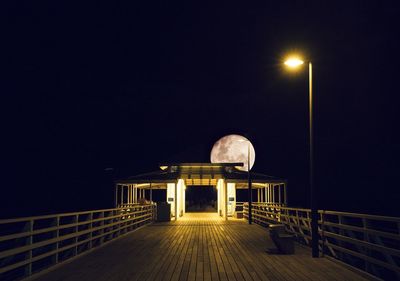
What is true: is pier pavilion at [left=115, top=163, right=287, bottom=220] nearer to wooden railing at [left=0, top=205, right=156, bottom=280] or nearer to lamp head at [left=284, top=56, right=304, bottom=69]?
wooden railing at [left=0, top=205, right=156, bottom=280]

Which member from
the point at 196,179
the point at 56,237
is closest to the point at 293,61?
the point at 56,237

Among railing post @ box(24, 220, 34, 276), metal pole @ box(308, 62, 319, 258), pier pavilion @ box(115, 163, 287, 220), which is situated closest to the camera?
railing post @ box(24, 220, 34, 276)

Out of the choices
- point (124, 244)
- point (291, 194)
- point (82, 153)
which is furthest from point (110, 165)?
point (124, 244)

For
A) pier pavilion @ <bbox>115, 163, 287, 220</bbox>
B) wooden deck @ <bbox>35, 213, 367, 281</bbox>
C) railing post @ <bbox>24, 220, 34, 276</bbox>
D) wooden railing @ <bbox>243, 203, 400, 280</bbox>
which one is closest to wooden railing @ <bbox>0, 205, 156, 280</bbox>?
railing post @ <bbox>24, 220, 34, 276</bbox>

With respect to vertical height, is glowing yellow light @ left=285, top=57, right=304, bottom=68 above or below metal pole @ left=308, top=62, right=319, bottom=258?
above

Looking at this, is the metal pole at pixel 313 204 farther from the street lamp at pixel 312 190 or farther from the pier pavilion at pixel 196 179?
the pier pavilion at pixel 196 179

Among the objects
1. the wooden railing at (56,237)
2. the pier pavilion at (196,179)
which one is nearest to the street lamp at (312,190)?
the wooden railing at (56,237)

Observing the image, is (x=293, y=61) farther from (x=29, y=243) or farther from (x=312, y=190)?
(x=29, y=243)

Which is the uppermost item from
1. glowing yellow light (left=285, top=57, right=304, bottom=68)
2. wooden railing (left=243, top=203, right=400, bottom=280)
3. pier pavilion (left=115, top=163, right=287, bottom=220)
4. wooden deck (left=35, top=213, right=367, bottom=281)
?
glowing yellow light (left=285, top=57, right=304, bottom=68)

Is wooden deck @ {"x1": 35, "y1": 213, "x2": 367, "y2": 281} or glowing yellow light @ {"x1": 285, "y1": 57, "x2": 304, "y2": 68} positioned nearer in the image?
wooden deck @ {"x1": 35, "y1": 213, "x2": 367, "y2": 281}

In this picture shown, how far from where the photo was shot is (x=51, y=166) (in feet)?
320

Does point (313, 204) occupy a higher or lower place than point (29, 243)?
higher

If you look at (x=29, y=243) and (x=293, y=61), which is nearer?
(x=29, y=243)

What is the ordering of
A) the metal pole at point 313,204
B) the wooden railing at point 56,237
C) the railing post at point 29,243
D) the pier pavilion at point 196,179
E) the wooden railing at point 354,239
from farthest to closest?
the pier pavilion at point 196,179
the metal pole at point 313,204
the railing post at point 29,243
the wooden railing at point 56,237
the wooden railing at point 354,239
